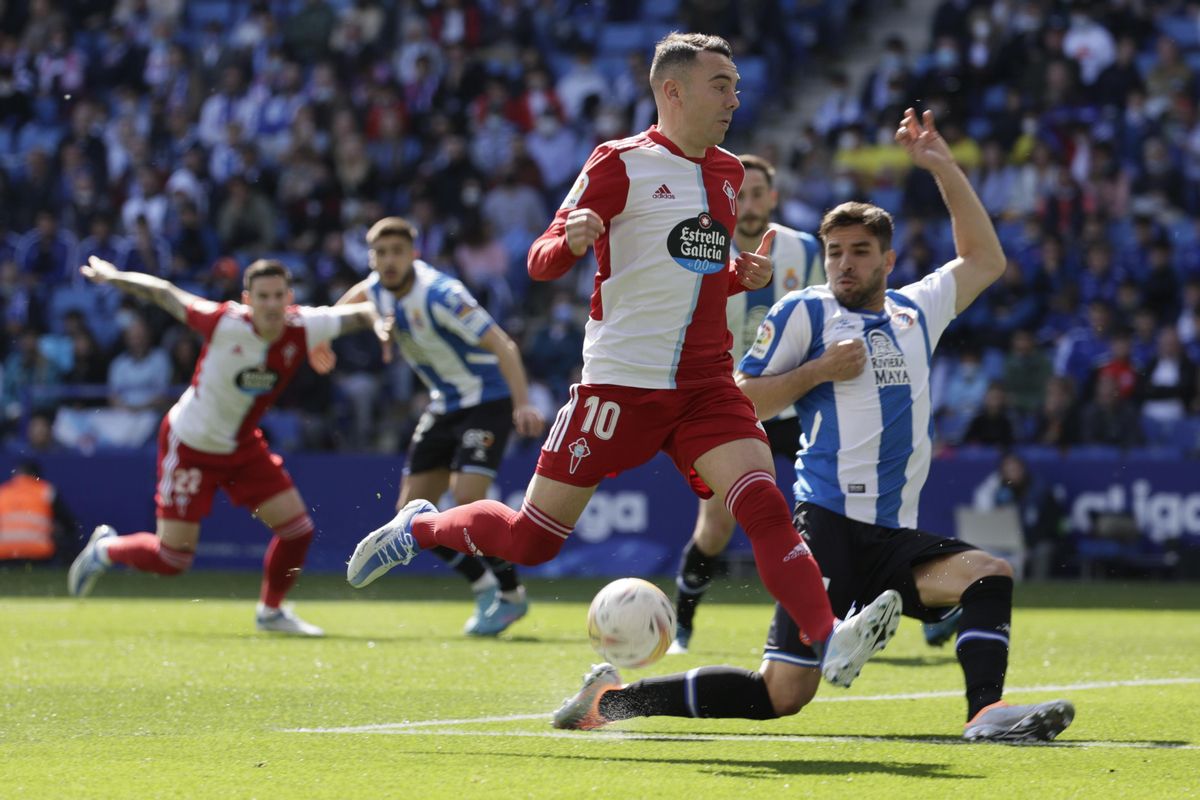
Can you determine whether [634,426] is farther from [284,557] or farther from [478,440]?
[284,557]

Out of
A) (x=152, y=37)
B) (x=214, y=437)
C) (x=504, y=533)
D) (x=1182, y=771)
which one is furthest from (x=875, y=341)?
(x=152, y=37)

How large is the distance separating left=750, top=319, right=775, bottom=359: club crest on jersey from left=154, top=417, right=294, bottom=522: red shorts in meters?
5.50

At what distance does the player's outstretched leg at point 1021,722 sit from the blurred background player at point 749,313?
11.3ft

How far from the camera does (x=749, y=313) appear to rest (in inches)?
408

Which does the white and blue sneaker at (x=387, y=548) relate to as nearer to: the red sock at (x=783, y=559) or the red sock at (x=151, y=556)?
the red sock at (x=783, y=559)

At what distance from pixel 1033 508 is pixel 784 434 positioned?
258 inches

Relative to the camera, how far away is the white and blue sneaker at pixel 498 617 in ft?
37.5

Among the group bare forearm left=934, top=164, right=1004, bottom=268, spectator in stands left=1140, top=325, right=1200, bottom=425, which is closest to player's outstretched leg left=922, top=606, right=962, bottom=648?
bare forearm left=934, top=164, right=1004, bottom=268

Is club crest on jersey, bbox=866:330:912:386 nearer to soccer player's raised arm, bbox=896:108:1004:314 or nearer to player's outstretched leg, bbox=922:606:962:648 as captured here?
soccer player's raised arm, bbox=896:108:1004:314

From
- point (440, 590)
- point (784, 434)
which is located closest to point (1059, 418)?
point (440, 590)

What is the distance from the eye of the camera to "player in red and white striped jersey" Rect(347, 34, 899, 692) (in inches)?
263

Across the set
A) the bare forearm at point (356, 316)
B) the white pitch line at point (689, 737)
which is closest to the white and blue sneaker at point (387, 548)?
the white pitch line at point (689, 737)

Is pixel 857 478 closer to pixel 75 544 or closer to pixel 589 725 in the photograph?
pixel 589 725

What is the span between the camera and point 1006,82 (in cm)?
2109
